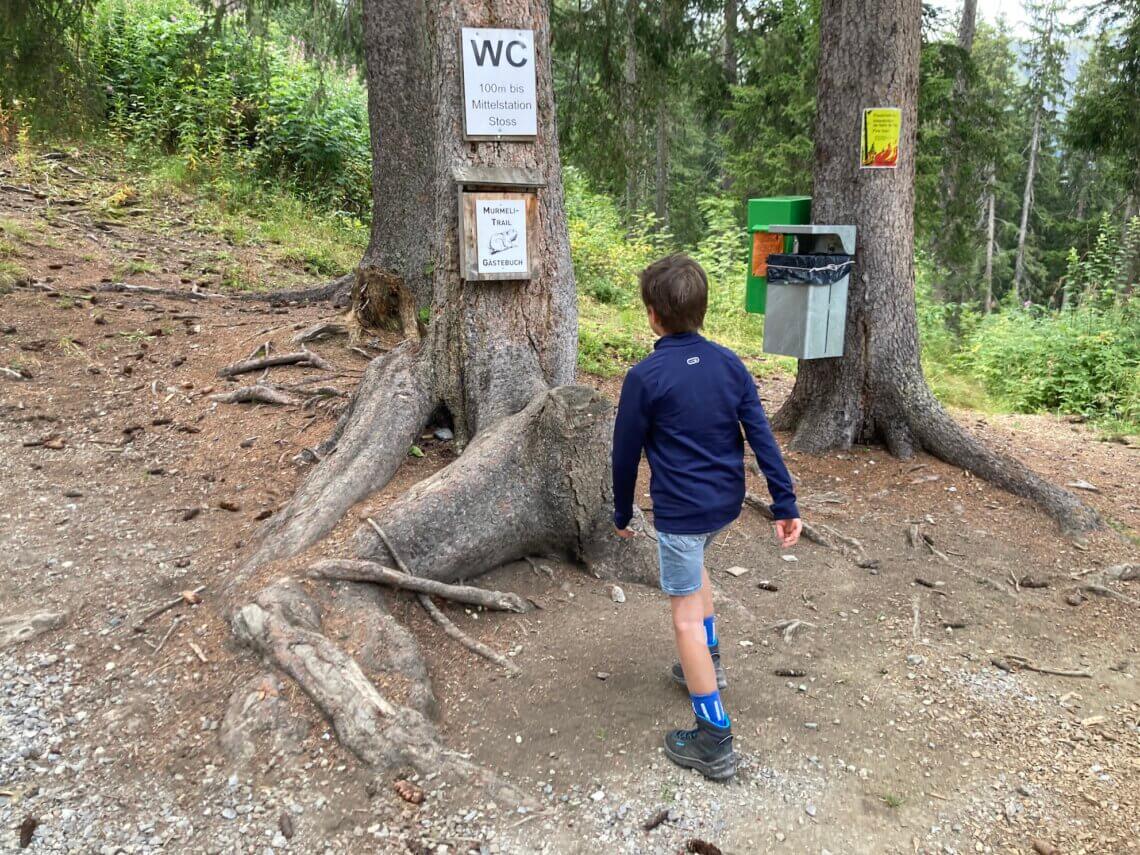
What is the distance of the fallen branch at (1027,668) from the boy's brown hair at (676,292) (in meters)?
2.19

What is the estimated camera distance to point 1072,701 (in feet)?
11.3

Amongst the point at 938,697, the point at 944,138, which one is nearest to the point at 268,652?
the point at 938,697

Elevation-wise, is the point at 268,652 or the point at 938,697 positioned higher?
the point at 268,652

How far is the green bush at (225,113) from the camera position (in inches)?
537

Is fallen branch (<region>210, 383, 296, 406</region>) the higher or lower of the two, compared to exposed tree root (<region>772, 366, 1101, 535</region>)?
higher

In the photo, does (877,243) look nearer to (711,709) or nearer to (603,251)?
(711,709)

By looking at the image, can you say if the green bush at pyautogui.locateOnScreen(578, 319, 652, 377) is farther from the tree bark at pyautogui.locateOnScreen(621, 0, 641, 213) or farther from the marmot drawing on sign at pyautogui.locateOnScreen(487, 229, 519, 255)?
the marmot drawing on sign at pyautogui.locateOnScreen(487, 229, 519, 255)

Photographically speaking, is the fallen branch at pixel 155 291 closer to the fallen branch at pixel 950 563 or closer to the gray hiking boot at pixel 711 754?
the fallen branch at pixel 950 563

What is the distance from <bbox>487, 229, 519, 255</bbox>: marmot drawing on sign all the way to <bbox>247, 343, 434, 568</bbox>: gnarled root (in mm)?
Result: 885

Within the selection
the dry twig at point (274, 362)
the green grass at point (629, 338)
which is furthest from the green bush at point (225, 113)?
the dry twig at point (274, 362)

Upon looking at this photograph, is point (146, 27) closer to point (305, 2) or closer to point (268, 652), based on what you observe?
point (305, 2)

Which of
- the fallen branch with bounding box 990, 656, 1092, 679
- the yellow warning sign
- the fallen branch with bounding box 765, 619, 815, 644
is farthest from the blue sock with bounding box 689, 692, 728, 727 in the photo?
the yellow warning sign

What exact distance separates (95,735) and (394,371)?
2491 millimetres

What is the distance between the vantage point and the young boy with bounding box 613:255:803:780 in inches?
112
